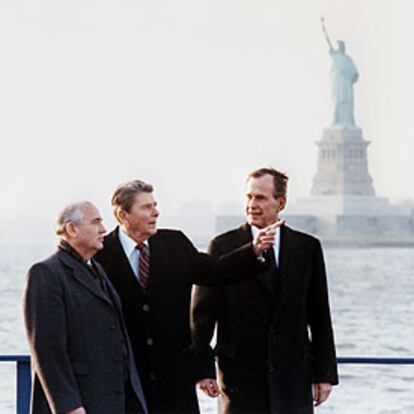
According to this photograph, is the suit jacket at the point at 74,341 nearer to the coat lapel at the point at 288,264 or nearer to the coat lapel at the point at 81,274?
the coat lapel at the point at 81,274

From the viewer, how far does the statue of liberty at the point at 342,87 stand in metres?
64.2

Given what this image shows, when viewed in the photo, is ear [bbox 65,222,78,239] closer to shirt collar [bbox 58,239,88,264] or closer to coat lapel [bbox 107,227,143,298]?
shirt collar [bbox 58,239,88,264]

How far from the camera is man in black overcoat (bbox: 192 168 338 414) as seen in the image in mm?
4949

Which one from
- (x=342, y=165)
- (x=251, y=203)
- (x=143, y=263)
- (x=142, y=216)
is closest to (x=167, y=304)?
(x=143, y=263)

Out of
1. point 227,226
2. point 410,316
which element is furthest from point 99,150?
point 410,316

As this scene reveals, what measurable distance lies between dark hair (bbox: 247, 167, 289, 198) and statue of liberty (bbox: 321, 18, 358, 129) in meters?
59.2

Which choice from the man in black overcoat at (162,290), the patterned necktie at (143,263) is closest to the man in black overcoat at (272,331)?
the man in black overcoat at (162,290)

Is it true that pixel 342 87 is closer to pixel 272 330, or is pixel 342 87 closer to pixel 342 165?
pixel 342 165

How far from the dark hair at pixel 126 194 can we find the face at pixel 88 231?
24 cm

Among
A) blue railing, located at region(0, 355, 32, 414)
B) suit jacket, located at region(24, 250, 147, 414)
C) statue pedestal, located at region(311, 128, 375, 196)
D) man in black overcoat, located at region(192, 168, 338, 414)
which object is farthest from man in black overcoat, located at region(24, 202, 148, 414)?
statue pedestal, located at region(311, 128, 375, 196)

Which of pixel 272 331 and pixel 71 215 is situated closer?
pixel 71 215

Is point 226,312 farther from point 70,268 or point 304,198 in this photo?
point 304,198

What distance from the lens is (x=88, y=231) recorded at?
4457 mm

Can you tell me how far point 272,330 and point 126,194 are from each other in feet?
2.21
